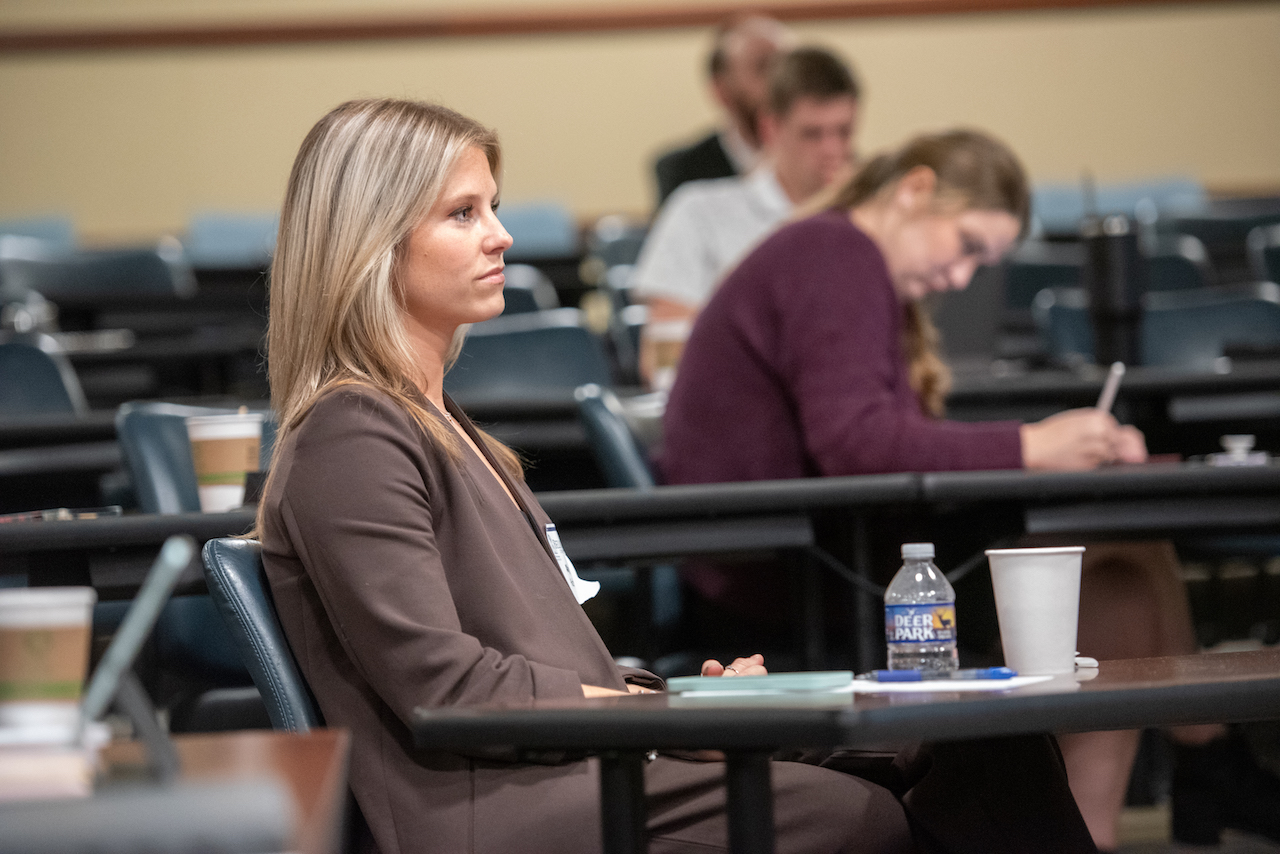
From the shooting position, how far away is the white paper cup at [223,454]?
2.00 m

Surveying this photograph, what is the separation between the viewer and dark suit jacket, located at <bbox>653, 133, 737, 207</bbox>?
4863 mm

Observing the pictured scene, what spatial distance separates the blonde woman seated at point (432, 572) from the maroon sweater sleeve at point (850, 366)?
746mm

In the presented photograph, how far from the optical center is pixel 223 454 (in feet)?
6.61

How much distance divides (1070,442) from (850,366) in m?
0.34

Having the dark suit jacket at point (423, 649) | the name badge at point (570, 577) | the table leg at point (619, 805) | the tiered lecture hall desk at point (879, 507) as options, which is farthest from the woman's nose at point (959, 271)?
the table leg at point (619, 805)

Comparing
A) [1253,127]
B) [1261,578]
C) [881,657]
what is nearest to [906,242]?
[881,657]

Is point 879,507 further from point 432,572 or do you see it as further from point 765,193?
point 765,193

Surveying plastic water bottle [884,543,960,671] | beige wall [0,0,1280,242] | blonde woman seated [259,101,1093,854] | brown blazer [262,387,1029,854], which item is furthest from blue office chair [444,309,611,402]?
beige wall [0,0,1280,242]

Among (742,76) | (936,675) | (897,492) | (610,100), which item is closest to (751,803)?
(936,675)

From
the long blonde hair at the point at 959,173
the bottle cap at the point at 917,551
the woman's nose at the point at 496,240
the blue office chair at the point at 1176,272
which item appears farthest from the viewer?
the blue office chair at the point at 1176,272

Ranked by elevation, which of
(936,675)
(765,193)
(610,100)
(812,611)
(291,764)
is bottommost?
(812,611)

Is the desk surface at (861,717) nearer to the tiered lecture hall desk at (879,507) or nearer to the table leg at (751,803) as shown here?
the table leg at (751,803)

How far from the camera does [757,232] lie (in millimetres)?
3898

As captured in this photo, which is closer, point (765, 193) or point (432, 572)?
point (432, 572)
